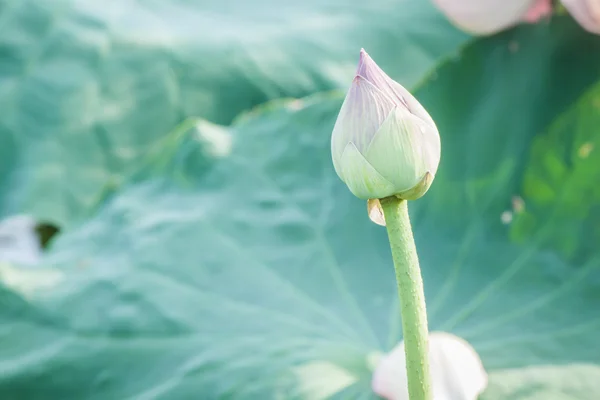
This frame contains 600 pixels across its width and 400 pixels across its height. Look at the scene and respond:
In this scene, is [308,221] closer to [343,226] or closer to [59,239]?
[343,226]

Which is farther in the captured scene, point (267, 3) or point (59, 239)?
point (267, 3)

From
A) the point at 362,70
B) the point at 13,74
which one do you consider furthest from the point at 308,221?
the point at 13,74

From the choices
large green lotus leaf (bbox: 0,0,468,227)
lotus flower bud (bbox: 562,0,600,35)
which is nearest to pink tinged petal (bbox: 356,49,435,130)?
lotus flower bud (bbox: 562,0,600,35)

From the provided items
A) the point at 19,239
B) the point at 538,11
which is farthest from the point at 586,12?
the point at 19,239

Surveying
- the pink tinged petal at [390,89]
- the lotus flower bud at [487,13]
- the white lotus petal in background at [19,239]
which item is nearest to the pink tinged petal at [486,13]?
the lotus flower bud at [487,13]

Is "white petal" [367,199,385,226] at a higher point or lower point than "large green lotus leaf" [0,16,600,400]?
lower

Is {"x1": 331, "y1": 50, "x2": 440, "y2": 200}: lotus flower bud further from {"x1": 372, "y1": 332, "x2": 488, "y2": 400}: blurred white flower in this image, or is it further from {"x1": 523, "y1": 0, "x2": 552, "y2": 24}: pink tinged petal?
{"x1": 523, "y1": 0, "x2": 552, "y2": 24}: pink tinged petal

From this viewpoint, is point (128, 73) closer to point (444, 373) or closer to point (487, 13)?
point (487, 13)
